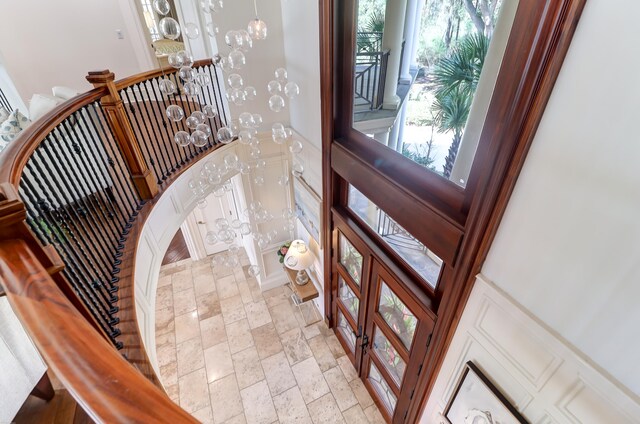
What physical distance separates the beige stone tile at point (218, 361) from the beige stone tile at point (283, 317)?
0.84 m

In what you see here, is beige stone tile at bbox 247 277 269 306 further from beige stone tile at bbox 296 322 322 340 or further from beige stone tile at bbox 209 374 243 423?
beige stone tile at bbox 209 374 243 423

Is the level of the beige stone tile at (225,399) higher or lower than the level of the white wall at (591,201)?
lower

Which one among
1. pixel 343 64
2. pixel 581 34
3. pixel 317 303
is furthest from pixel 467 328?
pixel 317 303

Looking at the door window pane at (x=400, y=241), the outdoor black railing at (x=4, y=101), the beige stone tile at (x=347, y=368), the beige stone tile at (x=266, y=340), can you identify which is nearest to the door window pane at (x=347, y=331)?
the beige stone tile at (x=347, y=368)

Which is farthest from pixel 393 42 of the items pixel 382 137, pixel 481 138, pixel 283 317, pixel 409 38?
pixel 283 317

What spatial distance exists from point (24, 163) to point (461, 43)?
90.1 inches

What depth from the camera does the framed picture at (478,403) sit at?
5.87 feet

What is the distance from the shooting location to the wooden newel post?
2312 millimetres

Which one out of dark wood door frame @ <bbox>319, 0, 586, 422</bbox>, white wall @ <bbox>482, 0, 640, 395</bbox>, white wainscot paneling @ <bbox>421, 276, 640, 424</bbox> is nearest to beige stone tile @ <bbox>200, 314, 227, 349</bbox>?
dark wood door frame @ <bbox>319, 0, 586, 422</bbox>

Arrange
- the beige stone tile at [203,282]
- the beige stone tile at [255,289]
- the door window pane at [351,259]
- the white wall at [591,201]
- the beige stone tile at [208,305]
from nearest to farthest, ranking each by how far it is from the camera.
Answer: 1. the white wall at [591,201]
2. the door window pane at [351,259]
3. the beige stone tile at [208,305]
4. the beige stone tile at [255,289]
5. the beige stone tile at [203,282]

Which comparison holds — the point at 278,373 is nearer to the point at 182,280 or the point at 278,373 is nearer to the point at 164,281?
the point at 182,280

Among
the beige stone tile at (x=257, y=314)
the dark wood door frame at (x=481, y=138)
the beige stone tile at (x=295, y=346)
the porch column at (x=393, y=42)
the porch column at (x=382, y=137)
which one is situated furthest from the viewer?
the beige stone tile at (x=257, y=314)

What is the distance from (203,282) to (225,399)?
92.8 inches

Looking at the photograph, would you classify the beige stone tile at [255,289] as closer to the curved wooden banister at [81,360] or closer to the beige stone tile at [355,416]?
the beige stone tile at [355,416]
